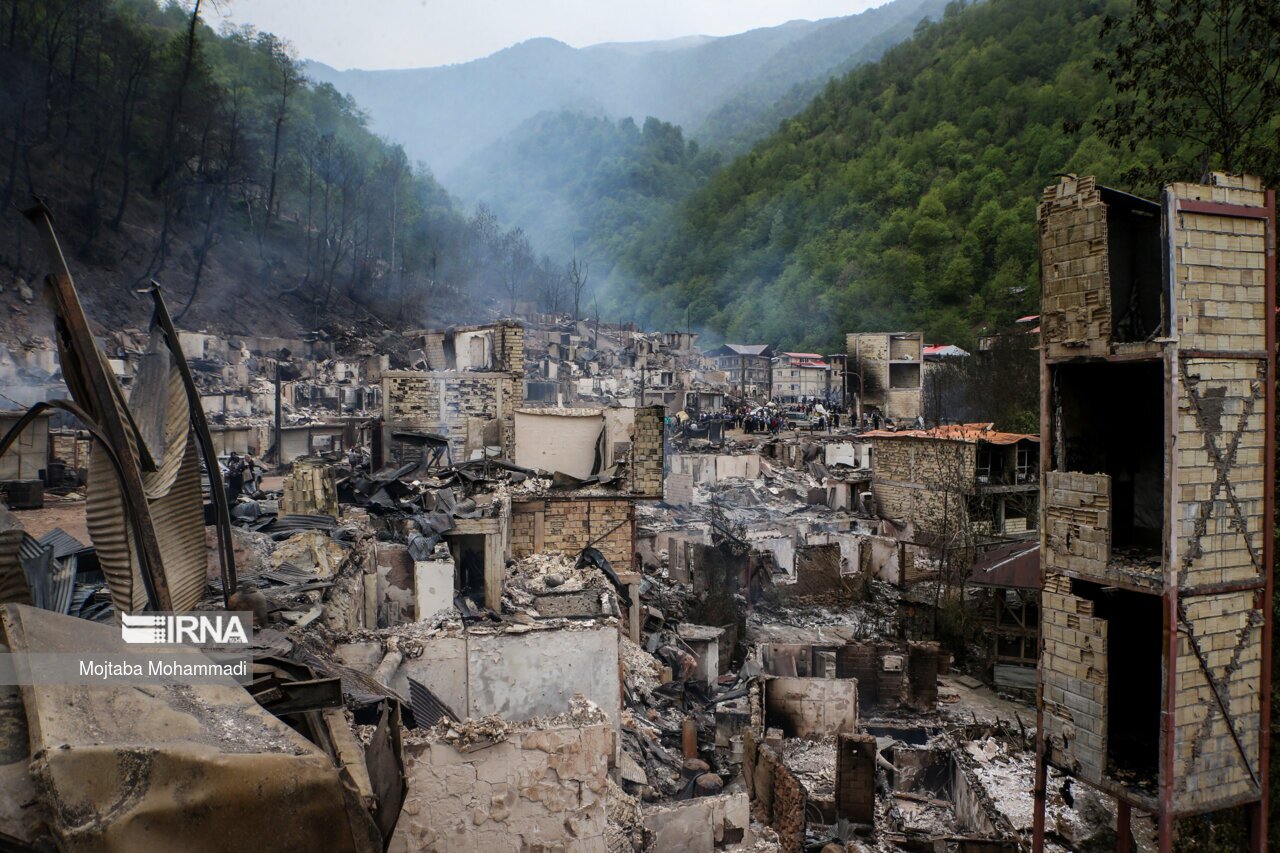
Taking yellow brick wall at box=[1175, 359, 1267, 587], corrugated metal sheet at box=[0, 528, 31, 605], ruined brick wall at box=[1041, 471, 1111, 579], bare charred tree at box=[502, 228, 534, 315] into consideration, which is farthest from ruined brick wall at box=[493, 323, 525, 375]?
bare charred tree at box=[502, 228, 534, 315]

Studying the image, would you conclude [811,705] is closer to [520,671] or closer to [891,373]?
[520,671]

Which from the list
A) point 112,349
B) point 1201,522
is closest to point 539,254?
point 112,349

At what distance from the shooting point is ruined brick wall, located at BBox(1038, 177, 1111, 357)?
19.2 ft

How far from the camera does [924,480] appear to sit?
22.0 metres

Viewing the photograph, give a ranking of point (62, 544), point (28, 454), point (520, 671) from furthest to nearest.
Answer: point (28, 454)
point (520, 671)
point (62, 544)

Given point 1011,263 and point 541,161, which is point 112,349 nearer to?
point 1011,263

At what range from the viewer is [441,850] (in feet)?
16.2

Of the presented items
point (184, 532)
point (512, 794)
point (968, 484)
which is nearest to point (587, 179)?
point (968, 484)

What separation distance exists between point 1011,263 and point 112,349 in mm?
43192

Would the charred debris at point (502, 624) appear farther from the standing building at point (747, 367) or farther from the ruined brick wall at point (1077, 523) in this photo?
the standing building at point (747, 367)

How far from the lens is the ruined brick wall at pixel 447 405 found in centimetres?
1656

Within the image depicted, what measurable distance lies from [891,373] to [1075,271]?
3653cm

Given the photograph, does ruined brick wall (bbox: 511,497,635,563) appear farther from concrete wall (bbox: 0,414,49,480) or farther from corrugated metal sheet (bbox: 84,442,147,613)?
corrugated metal sheet (bbox: 84,442,147,613)

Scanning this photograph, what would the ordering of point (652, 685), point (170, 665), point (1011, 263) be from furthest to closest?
point (1011, 263) < point (652, 685) < point (170, 665)
